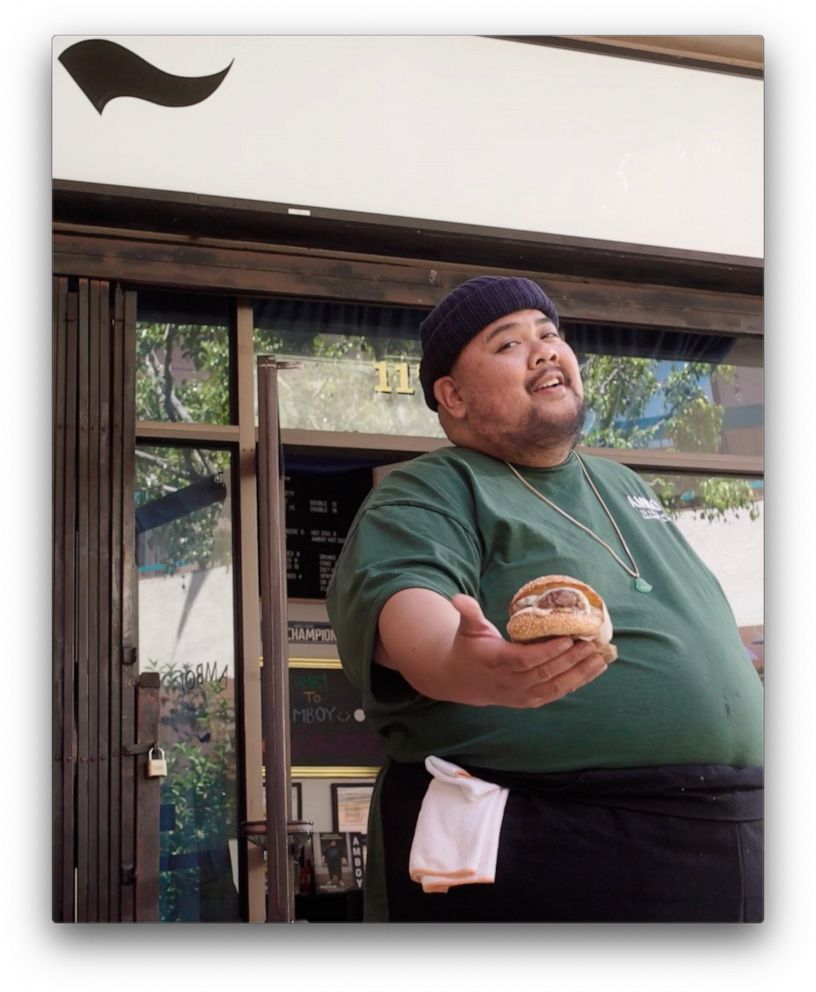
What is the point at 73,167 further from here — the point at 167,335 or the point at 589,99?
the point at 589,99

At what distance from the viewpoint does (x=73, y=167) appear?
303cm

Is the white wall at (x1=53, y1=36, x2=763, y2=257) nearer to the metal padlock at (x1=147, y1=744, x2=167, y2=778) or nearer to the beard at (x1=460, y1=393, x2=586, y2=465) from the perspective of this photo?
the beard at (x1=460, y1=393, x2=586, y2=465)

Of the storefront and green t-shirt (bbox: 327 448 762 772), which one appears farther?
the storefront

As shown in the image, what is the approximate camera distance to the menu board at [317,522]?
2.95m

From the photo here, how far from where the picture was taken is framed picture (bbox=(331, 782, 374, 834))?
2.88 meters

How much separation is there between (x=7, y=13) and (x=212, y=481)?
976 mm

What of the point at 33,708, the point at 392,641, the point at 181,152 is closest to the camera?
the point at 392,641

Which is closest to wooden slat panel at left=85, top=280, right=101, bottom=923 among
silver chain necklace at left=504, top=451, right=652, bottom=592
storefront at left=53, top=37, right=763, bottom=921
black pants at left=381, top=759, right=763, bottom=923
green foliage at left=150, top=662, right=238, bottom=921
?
storefront at left=53, top=37, right=763, bottom=921

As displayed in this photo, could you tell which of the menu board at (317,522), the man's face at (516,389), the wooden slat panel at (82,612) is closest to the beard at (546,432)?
the man's face at (516,389)

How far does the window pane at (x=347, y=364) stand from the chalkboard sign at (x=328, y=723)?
0.49m

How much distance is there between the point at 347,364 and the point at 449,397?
242 mm

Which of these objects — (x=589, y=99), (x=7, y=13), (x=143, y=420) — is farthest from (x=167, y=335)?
(x=589, y=99)

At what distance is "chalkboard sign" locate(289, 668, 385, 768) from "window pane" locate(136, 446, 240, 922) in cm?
12

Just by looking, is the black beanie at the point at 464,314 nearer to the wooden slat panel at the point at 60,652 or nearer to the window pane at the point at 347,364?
the window pane at the point at 347,364
